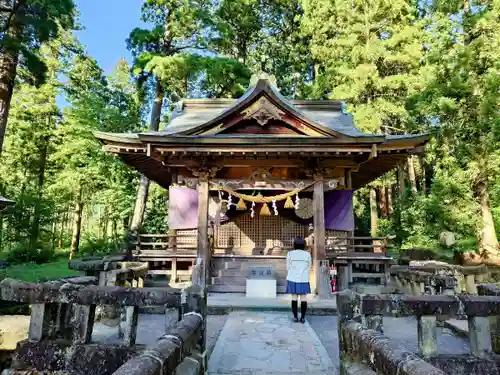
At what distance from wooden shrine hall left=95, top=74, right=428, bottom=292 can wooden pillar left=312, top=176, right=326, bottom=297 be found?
3cm

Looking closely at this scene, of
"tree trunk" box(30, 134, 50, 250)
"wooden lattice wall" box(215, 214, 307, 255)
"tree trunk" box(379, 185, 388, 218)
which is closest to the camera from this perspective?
"wooden lattice wall" box(215, 214, 307, 255)

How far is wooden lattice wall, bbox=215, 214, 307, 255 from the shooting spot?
13750 mm

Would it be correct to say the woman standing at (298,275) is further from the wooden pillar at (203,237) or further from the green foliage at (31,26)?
the green foliage at (31,26)

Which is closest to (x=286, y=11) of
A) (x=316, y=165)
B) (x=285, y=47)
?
(x=285, y=47)

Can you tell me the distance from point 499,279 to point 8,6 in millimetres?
15979

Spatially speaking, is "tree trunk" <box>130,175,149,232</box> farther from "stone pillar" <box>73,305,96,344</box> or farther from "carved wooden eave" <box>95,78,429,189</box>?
"stone pillar" <box>73,305,96,344</box>

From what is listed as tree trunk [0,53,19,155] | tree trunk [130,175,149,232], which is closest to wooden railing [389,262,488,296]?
tree trunk [0,53,19,155]

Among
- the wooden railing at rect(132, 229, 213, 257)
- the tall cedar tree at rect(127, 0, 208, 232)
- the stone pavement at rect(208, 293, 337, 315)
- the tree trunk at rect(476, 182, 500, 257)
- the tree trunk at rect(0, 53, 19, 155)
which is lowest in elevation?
the stone pavement at rect(208, 293, 337, 315)

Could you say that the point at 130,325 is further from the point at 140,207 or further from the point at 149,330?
the point at 140,207

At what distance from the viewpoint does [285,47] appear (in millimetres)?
28953

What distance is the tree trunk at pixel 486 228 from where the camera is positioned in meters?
14.6

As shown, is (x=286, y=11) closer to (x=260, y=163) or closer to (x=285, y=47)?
(x=285, y=47)

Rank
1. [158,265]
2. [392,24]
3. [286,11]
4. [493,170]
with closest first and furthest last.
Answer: [158,265] → [493,170] → [392,24] → [286,11]

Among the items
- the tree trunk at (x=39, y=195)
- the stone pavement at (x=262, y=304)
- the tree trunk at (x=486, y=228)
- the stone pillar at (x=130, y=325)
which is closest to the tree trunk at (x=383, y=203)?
the tree trunk at (x=486, y=228)
